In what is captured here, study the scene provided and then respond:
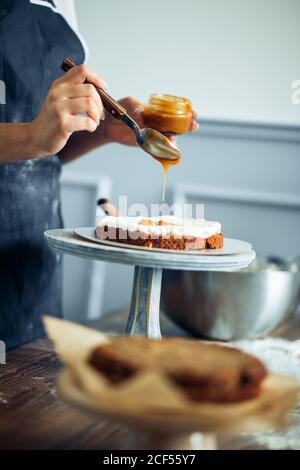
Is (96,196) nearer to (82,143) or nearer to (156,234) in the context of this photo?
(82,143)

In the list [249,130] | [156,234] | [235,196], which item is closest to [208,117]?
[249,130]

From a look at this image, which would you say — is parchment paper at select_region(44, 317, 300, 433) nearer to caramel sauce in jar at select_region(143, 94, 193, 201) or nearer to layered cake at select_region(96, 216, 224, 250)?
layered cake at select_region(96, 216, 224, 250)

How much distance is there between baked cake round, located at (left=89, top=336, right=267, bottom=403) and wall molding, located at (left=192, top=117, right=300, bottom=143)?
5.10 ft

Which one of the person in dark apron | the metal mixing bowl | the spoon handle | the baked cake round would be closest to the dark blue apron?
the person in dark apron

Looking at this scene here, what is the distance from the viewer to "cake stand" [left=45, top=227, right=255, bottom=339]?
90cm

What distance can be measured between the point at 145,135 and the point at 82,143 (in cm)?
34

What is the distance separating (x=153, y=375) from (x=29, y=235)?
880 millimetres

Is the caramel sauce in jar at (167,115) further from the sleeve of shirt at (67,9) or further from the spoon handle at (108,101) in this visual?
the sleeve of shirt at (67,9)

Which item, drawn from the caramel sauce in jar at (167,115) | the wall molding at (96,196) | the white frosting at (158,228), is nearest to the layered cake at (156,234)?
the white frosting at (158,228)

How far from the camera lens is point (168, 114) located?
1.20 meters

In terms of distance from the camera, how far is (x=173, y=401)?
19.8 inches
